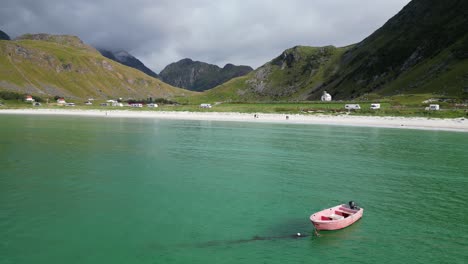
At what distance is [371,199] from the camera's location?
30094mm

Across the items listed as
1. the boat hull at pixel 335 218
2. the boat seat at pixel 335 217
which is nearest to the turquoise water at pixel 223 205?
the boat hull at pixel 335 218

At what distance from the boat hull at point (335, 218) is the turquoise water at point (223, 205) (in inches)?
26.2

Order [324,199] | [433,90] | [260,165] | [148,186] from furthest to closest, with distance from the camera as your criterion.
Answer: [433,90]
[260,165]
[148,186]
[324,199]

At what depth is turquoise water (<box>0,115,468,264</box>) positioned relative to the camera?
19750mm

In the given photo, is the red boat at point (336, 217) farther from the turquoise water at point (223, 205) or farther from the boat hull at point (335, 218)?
the turquoise water at point (223, 205)

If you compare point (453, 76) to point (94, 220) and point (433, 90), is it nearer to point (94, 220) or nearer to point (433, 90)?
point (433, 90)

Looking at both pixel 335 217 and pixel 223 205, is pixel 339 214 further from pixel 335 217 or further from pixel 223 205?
pixel 223 205

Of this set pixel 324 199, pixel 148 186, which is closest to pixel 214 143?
pixel 148 186

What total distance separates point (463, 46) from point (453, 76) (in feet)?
121

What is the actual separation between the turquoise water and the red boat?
27.1 inches

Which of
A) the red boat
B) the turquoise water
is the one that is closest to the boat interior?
the red boat

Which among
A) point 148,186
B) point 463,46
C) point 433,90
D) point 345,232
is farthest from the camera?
point 463,46

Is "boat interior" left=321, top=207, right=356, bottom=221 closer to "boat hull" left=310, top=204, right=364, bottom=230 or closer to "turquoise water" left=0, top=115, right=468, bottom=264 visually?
"boat hull" left=310, top=204, right=364, bottom=230

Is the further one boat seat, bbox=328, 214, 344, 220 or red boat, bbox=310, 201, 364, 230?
boat seat, bbox=328, 214, 344, 220
